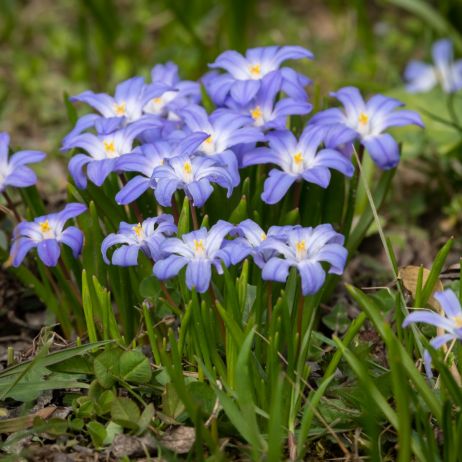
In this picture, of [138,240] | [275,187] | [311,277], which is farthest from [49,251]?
[311,277]

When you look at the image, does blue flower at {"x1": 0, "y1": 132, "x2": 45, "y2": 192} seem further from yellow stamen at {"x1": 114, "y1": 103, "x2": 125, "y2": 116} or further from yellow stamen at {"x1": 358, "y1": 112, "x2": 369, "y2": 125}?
yellow stamen at {"x1": 358, "y1": 112, "x2": 369, "y2": 125}

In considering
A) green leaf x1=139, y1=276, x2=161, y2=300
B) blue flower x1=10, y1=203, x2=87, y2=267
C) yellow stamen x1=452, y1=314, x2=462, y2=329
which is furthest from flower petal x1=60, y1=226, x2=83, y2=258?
yellow stamen x1=452, y1=314, x2=462, y2=329

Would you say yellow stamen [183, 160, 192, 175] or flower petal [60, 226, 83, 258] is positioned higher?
yellow stamen [183, 160, 192, 175]

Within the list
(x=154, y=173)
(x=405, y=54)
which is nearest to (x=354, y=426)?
(x=154, y=173)

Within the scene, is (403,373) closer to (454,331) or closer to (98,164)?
(454,331)

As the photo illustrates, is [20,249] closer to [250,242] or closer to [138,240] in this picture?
[138,240]
